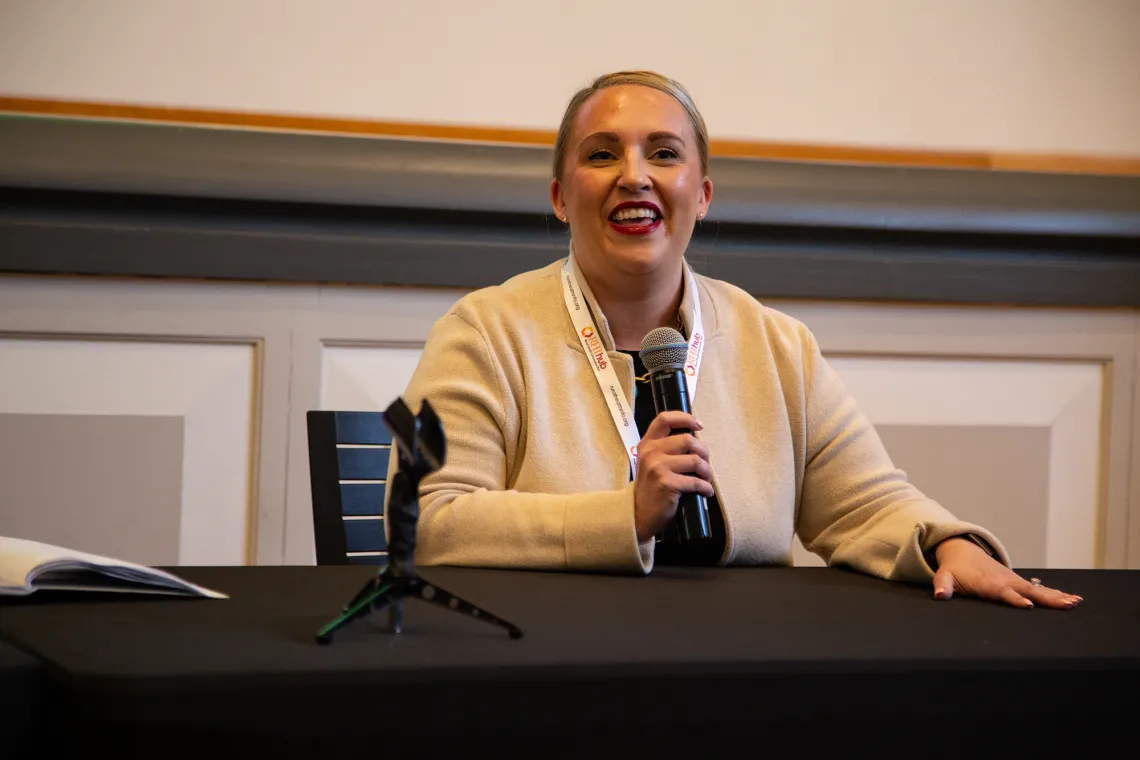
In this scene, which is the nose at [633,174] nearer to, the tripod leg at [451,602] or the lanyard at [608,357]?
the lanyard at [608,357]

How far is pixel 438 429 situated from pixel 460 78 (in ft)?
6.65

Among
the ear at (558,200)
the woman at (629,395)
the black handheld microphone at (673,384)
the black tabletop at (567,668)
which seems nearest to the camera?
the black tabletop at (567,668)

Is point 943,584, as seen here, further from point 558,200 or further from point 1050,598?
point 558,200

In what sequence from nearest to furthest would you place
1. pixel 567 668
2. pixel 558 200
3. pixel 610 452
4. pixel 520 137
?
pixel 567 668
pixel 610 452
pixel 558 200
pixel 520 137

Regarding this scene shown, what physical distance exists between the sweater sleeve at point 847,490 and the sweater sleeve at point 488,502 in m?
0.33

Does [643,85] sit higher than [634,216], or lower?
higher

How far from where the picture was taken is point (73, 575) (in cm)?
112

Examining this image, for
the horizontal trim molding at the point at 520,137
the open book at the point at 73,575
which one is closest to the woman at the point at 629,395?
the open book at the point at 73,575

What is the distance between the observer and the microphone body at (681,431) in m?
1.34

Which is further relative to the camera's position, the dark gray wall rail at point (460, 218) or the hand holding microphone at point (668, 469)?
the dark gray wall rail at point (460, 218)

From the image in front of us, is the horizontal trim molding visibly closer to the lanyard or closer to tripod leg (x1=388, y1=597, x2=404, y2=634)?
the lanyard

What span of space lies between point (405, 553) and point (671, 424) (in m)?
0.45

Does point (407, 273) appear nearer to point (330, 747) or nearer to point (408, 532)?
point (408, 532)

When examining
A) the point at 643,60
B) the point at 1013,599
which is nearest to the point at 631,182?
the point at 1013,599
